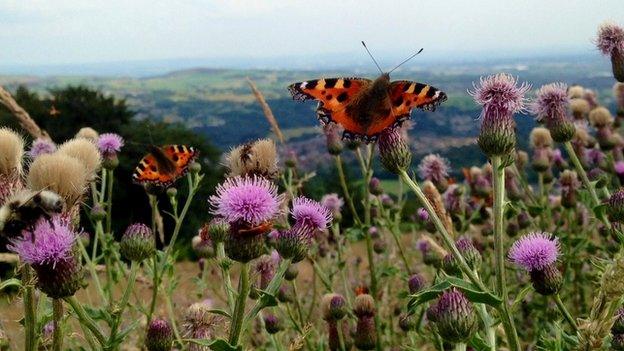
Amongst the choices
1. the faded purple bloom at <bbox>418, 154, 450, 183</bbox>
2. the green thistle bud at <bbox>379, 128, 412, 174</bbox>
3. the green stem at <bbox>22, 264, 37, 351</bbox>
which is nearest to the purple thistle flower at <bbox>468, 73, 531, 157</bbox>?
the green thistle bud at <bbox>379, 128, 412, 174</bbox>

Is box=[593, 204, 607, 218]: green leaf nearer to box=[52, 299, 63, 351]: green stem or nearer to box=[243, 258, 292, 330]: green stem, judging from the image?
box=[243, 258, 292, 330]: green stem

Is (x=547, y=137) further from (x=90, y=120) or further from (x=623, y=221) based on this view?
(x=90, y=120)

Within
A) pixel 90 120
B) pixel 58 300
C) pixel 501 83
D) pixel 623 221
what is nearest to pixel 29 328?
pixel 58 300

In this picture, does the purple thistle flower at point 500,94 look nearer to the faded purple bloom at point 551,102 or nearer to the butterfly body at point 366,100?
the butterfly body at point 366,100

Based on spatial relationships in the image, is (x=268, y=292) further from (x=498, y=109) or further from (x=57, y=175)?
(x=498, y=109)

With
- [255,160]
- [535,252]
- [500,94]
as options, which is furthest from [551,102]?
[255,160]

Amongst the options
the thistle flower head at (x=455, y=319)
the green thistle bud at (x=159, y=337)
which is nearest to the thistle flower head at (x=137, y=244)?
the green thistle bud at (x=159, y=337)
